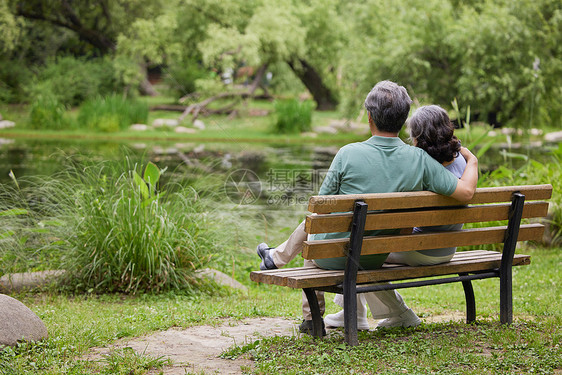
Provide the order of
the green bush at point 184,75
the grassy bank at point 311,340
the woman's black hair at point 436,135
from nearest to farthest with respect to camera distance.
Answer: the grassy bank at point 311,340, the woman's black hair at point 436,135, the green bush at point 184,75

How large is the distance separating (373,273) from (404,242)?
0.67 feet

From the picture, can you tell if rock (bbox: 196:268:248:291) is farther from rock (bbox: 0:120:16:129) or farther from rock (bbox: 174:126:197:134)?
rock (bbox: 0:120:16:129)

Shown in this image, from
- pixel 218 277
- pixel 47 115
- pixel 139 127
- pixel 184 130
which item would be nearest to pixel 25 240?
pixel 218 277

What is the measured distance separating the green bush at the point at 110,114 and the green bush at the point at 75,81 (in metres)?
0.74

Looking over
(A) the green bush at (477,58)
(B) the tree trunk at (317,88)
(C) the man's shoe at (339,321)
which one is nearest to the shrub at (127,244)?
(C) the man's shoe at (339,321)

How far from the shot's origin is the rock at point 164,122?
67.0ft

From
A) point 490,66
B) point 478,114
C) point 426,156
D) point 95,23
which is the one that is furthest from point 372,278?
point 95,23

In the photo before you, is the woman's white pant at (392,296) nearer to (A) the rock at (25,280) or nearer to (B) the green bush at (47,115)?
(A) the rock at (25,280)

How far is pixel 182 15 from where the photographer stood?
22.9 metres

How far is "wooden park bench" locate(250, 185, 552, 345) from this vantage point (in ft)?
9.51

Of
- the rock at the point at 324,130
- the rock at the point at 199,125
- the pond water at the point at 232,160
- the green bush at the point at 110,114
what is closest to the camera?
the pond water at the point at 232,160

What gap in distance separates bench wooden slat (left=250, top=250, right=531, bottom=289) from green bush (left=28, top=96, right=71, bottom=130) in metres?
17.9

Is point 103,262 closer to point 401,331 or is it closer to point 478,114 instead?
point 401,331

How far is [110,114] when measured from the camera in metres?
19.7
